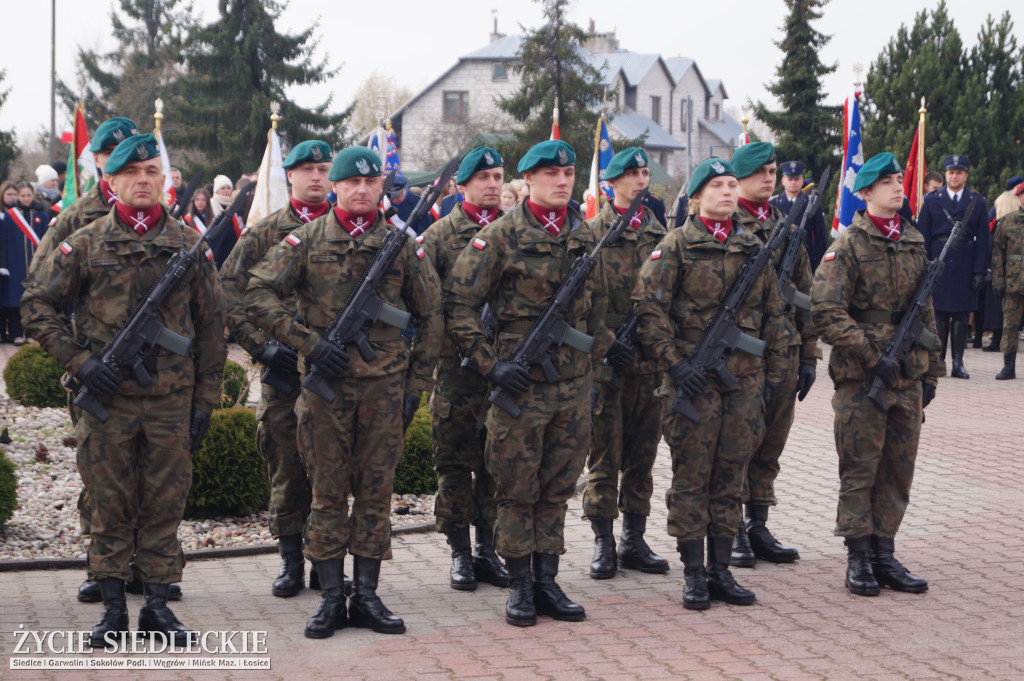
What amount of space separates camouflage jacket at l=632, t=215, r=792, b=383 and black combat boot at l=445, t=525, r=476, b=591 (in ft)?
4.95

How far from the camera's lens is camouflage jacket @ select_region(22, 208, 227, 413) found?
221 inches

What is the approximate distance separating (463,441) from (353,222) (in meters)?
1.46

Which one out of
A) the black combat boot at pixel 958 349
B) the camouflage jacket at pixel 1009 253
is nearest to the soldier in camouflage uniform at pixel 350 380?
the black combat boot at pixel 958 349

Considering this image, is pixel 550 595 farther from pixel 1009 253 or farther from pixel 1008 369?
pixel 1009 253

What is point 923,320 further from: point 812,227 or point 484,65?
point 484,65

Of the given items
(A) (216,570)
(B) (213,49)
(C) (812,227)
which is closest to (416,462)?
(A) (216,570)

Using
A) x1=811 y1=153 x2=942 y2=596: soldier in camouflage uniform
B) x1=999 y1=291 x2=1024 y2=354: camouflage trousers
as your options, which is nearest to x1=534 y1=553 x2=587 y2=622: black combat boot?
x1=811 y1=153 x2=942 y2=596: soldier in camouflage uniform

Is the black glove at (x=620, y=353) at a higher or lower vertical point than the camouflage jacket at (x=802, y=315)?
lower

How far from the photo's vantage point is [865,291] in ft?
22.1

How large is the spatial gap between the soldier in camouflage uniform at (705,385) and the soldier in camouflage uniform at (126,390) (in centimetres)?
243

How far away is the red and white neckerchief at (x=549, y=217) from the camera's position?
20.8 ft

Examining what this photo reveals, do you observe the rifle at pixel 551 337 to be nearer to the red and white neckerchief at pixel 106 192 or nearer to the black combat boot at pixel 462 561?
the black combat boot at pixel 462 561

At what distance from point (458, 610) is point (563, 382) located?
1.31 metres

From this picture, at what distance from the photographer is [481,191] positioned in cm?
708
